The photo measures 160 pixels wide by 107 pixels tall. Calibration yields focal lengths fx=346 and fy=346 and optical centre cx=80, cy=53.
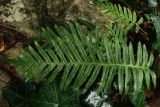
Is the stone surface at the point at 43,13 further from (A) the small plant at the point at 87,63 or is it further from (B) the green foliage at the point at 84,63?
(B) the green foliage at the point at 84,63

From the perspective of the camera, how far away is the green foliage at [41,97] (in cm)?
251

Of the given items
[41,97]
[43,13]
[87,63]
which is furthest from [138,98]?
[43,13]

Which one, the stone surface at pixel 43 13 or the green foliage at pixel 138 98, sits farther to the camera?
the stone surface at pixel 43 13

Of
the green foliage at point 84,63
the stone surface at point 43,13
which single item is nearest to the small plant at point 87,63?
the green foliage at point 84,63

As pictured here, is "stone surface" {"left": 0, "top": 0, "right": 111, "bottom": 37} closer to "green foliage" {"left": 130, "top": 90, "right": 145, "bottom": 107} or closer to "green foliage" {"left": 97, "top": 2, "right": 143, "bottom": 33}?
"green foliage" {"left": 97, "top": 2, "right": 143, "bottom": 33}

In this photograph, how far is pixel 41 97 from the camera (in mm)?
2523

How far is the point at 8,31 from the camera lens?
2.96 metres

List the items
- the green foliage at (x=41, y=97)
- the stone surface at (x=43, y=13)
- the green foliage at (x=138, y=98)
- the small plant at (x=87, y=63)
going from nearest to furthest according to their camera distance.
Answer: the small plant at (x=87, y=63) < the green foliage at (x=41, y=97) < the green foliage at (x=138, y=98) < the stone surface at (x=43, y=13)

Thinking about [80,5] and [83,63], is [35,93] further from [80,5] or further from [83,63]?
[80,5]

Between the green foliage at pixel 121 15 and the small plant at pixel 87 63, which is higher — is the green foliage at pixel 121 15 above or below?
above

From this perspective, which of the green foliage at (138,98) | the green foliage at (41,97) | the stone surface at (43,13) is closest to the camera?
the green foliage at (41,97)

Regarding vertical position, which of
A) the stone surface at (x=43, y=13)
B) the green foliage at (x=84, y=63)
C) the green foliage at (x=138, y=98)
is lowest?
the green foliage at (x=138, y=98)

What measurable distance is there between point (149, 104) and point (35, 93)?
3.50 feet

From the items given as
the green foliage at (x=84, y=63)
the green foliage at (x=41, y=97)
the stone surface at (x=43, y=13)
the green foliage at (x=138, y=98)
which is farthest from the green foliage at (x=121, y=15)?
the green foliage at (x=41, y=97)
